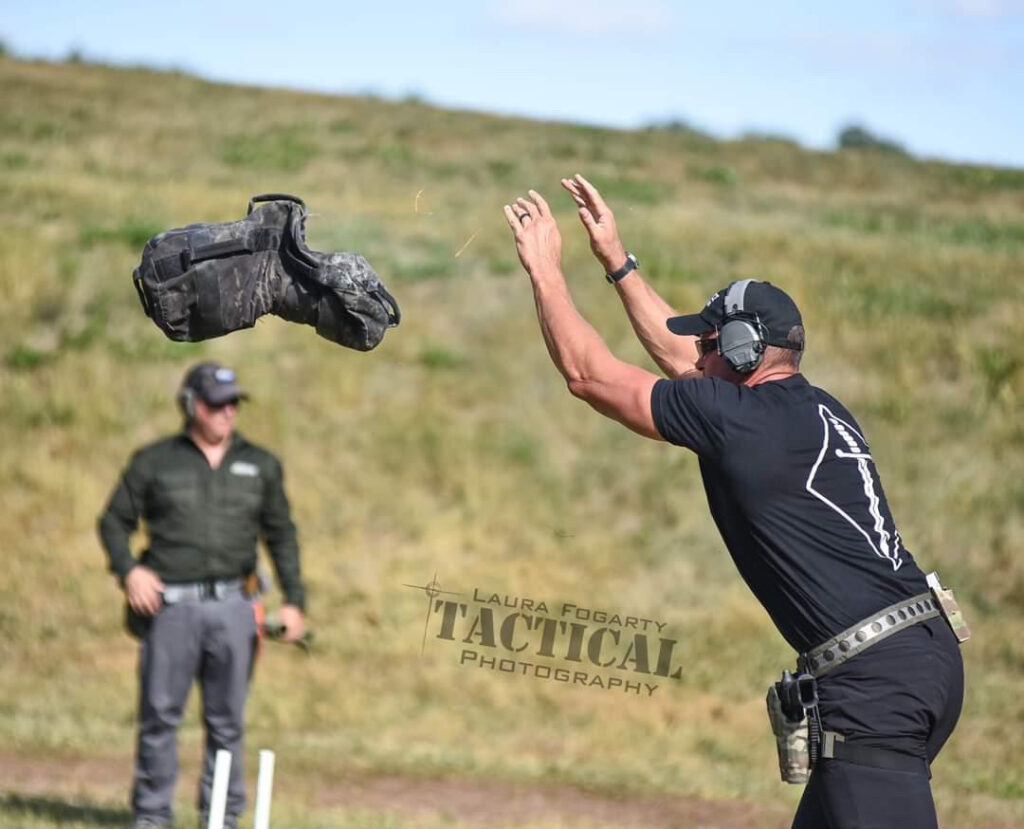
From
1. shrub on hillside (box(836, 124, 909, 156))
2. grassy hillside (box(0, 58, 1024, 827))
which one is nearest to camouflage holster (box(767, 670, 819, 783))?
grassy hillside (box(0, 58, 1024, 827))

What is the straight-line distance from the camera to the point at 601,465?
17625 mm

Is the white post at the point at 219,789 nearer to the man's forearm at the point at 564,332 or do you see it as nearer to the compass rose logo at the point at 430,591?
the man's forearm at the point at 564,332

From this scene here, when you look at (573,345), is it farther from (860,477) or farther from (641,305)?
(641,305)

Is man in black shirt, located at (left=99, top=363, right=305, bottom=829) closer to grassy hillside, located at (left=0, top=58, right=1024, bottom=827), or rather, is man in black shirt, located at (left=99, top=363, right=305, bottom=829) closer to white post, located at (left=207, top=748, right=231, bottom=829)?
grassy hillside, located at (left=0, top=58, right=1024, bottom=827)

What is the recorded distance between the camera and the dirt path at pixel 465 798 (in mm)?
10023

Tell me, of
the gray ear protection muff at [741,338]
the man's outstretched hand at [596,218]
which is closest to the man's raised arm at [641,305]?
the man's outstretched hand at [596,218]

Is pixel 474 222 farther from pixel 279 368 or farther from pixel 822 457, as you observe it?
pixel 822 457

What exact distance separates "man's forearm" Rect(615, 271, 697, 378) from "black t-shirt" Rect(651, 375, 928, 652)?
1.18 m

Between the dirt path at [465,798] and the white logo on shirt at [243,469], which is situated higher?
the white logo on shirt at [243,469]

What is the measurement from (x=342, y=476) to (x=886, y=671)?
12.6 m

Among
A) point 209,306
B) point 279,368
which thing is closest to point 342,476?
point 279,368

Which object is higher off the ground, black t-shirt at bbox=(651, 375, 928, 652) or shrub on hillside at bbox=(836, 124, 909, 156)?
shrub on hillside at bbox=(836, 124, 909, 156)

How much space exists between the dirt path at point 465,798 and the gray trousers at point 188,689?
1.32 m

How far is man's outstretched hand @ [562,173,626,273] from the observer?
18.9 feet
